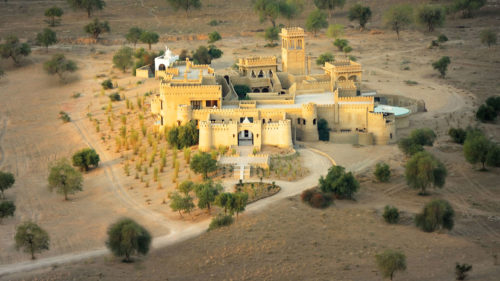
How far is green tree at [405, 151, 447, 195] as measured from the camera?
4528 centimetres

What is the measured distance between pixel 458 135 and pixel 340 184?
14.5 meters

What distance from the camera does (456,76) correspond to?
76.8 metres

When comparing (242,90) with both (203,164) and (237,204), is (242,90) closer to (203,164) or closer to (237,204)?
(203,164)

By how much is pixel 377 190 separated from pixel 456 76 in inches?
1332

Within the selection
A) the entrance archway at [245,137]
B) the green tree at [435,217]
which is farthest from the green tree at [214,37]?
the green tree at [435,217]

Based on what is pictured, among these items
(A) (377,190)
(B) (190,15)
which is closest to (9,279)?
(A) (377,190)

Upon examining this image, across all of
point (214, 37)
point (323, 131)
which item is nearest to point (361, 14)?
point (214, 37)

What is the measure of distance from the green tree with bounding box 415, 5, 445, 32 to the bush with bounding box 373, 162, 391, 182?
176 feet

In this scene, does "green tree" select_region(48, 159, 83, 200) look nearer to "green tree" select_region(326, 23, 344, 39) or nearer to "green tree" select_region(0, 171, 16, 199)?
"green tree" select_region(0, 171, 16, 199)

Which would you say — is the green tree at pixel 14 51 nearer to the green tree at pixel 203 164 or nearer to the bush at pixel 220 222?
the green tree at pixel 203 164

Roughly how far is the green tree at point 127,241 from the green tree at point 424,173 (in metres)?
16.1

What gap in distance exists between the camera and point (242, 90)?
6238 cm

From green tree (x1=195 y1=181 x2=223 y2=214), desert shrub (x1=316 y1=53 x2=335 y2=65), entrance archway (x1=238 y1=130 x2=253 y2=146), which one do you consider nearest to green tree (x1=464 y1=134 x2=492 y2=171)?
entrance archway (x1=238 y1=130 x2=253 y2=146)

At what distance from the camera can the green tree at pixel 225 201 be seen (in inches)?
1639
